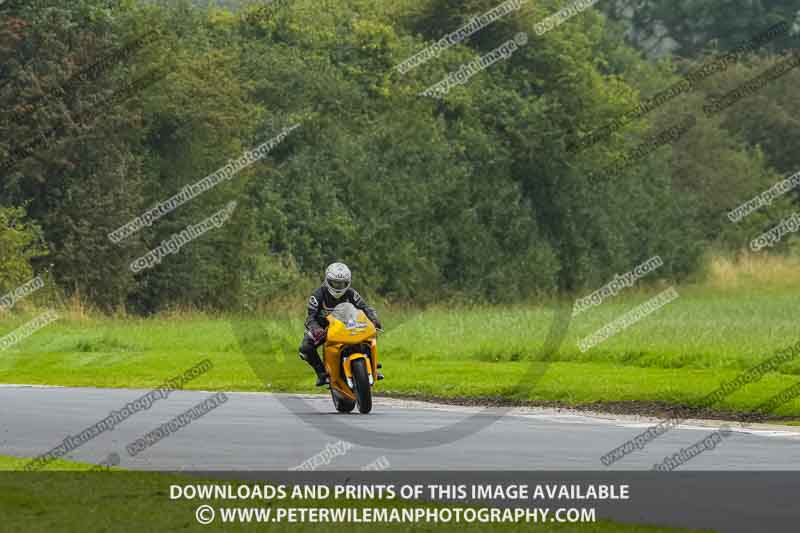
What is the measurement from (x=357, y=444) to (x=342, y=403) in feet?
14.7

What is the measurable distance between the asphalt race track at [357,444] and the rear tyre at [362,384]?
237 millimetres

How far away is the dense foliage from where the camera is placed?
179ft

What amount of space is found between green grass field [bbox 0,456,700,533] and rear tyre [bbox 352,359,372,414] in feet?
21.9

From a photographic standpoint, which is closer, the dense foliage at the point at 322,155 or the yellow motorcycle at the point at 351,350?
the yellow motorcycle at the point at 351,350

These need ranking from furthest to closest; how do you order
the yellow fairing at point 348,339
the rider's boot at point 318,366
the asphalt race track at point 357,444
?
the rider's boot at point 318,366
the yellow fairing at point 348,339
the asphalt race track at point 357,444

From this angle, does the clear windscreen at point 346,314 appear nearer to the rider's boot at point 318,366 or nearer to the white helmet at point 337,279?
the white helmet at point 337,279

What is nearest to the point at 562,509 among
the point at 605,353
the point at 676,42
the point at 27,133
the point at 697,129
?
the point at 605,353

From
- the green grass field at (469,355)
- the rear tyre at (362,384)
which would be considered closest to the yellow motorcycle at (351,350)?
the rear tyre at (362,384)

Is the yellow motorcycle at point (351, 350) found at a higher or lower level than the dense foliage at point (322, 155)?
lower

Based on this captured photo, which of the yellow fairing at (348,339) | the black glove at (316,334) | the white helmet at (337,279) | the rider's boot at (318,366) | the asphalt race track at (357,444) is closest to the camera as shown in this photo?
the asphalt race track at (357,444)

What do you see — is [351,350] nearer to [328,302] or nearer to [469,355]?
[328,302]

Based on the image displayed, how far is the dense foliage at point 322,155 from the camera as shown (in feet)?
179

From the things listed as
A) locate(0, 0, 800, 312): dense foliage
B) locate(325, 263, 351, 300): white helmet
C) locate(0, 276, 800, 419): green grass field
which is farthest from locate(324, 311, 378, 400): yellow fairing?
locate(0, 0, 800, 312): dense foliage

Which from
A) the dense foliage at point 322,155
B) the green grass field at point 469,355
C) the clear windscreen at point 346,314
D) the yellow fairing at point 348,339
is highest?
the dense foliage at point 322,155
